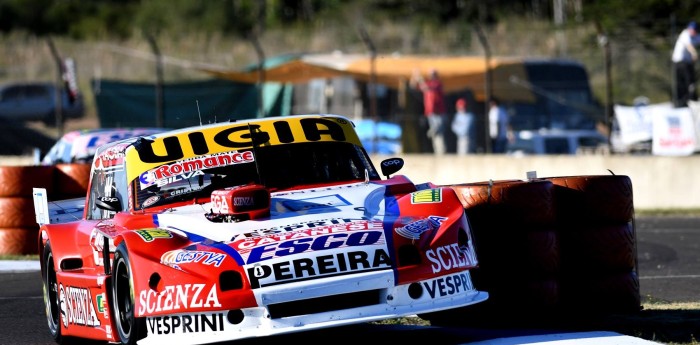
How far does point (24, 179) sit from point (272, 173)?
7468 millimetres

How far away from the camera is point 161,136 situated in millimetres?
8969

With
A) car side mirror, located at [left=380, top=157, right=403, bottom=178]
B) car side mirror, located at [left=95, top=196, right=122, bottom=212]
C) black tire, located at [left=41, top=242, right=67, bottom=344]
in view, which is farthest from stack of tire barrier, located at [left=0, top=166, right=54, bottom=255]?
car side mirror, located at [left=380, top=157, right=403, bottom=178]

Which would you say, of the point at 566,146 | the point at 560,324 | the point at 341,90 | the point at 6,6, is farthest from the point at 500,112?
the point at 6,6

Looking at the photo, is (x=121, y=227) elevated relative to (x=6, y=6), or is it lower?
lower

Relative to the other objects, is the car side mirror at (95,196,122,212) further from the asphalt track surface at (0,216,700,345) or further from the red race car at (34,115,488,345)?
the asphalt track surface at (0,216,700,345)

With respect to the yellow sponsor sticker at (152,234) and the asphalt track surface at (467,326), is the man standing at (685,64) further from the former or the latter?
the yellow sponsor sticker at (152,234)

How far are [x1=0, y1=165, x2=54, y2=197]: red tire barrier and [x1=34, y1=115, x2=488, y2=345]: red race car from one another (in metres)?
6.01

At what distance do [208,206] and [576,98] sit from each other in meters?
18.5

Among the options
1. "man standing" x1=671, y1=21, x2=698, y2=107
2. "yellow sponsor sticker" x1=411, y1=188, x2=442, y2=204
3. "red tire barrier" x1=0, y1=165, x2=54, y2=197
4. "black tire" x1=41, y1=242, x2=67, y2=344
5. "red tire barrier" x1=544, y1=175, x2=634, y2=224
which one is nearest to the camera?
"yellow sponsor sticker" x1=411, y1=188, x2=442, y2=204

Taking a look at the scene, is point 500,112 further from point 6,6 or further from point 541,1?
point 6,6

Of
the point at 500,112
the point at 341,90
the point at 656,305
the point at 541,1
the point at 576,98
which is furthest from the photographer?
the point at 541,1

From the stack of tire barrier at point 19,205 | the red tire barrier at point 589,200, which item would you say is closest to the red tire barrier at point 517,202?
the red tire barrier at point 589,200

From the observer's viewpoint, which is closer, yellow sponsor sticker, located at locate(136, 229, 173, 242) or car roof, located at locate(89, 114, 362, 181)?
yellow sponsor sticker, located at locate(136, 229, 173, 242)

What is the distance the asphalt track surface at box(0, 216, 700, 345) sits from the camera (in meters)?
7.61
